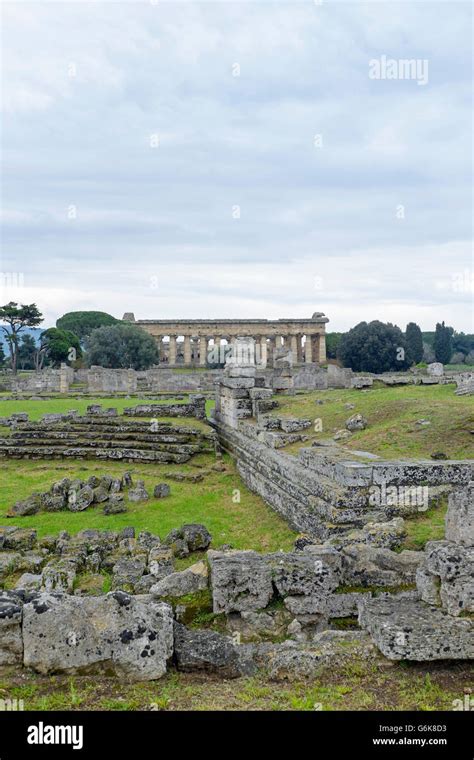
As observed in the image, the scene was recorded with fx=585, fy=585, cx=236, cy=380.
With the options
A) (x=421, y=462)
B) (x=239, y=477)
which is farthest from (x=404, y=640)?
(x=239, y=477)

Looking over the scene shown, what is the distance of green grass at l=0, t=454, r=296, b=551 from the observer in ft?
37.4

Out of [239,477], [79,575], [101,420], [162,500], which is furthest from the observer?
[101,420]

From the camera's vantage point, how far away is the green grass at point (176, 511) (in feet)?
37.4

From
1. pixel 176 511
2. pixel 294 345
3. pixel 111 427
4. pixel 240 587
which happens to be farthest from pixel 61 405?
pixel 294 345

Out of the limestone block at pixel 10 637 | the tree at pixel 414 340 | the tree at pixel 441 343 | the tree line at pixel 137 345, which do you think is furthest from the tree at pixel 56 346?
the limestone block at pixel 10 637

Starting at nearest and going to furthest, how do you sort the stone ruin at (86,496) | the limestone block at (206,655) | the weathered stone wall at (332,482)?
the limestone block at (206,655), the weathered stone wall at (332,482), the stone ruin at (86,496)

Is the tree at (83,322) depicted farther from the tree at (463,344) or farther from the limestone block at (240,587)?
the limestone block at (240,587)

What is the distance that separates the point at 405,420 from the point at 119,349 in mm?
50402

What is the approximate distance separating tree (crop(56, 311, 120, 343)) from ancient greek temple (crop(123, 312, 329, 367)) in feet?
10.9

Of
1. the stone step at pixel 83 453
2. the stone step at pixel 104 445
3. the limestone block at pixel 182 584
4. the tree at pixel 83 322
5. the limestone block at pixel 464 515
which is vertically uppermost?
the tree at pixel 83 322

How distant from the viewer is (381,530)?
770 cm

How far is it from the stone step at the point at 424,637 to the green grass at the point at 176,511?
205 inches
